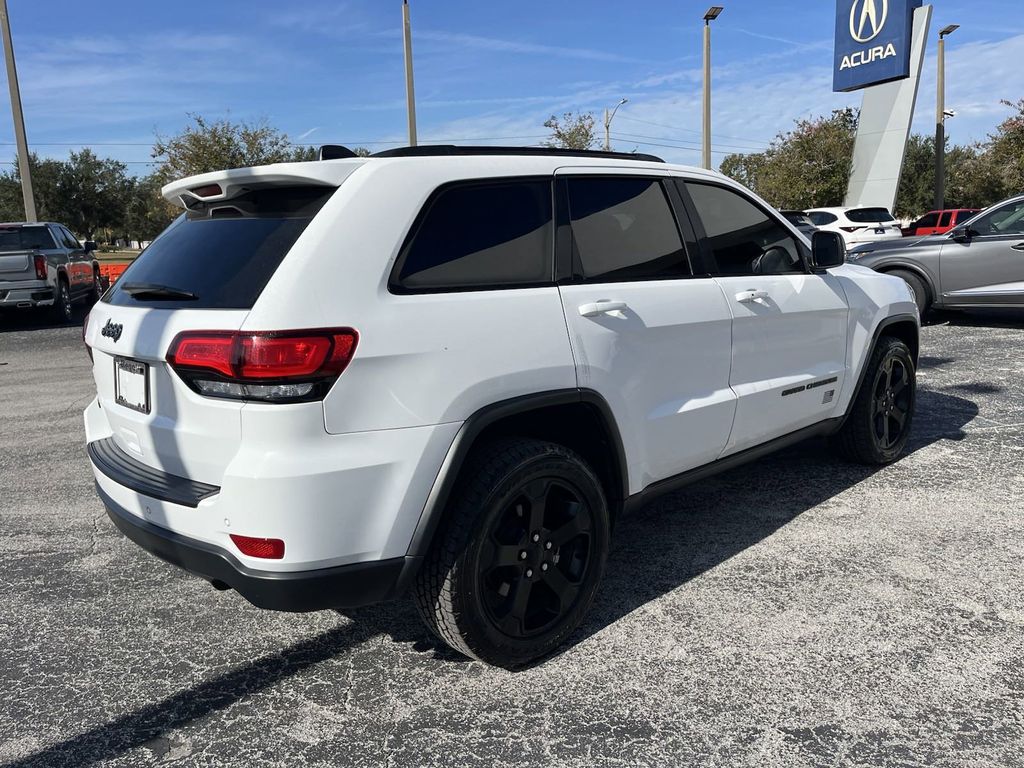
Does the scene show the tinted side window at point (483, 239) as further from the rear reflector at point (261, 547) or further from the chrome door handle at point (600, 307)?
the rear reflector at point (261, 547)

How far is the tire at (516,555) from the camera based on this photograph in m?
2.67

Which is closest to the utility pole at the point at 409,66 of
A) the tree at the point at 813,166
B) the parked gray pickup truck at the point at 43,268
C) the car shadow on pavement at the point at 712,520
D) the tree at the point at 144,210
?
the parked gray pickup truck at the point at 43,268

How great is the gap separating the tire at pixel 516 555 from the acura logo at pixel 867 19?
3069cm

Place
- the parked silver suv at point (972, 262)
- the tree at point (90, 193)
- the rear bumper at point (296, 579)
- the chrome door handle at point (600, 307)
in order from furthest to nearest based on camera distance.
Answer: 1. the tree at point (90, 193)
2. the parked silver suv at point (972, 262)
3. the chrome door handle at point (600, 307)
4. the rear bumper at point (296, 579)

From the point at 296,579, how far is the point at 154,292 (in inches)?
44.5

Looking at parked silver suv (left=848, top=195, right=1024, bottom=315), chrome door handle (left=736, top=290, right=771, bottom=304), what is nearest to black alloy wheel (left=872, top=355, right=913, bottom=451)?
chrome door handle (left=736, top=290, right=771, bottom=304)

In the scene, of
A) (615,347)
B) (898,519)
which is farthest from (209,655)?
(898,519)

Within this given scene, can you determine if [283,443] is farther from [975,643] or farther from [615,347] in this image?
[975,643]

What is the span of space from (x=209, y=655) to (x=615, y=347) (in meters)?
1.87

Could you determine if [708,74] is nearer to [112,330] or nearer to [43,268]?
[43,268]

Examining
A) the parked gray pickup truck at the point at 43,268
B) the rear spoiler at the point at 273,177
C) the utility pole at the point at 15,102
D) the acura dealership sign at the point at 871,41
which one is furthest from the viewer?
the acura dealership sign at the point at 871,41

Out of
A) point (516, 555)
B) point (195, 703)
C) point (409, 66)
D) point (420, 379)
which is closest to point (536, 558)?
point (516, 555)

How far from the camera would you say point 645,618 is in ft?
10.7

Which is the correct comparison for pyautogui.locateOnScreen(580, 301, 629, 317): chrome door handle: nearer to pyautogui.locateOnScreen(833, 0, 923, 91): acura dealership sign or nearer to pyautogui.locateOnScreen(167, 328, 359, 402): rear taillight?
pyautogui.locateOnScreen(167, 328, 359, 402): rear taillight
